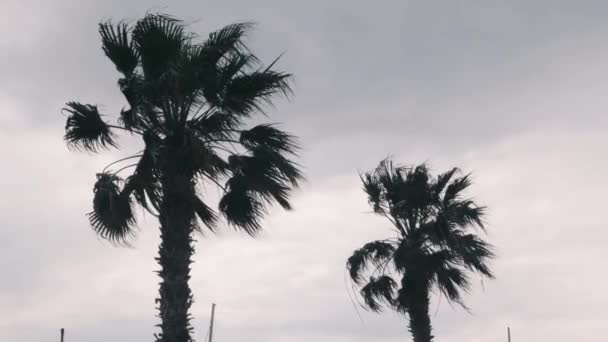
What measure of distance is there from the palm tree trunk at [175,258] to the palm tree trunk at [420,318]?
35.2 ft

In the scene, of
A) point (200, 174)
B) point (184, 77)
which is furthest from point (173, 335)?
point (184, 77)

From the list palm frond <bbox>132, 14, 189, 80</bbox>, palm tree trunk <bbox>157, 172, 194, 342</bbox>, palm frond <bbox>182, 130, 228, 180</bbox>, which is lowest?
palm tree trunk <bbox>157, 172, 194, 342</bbox>

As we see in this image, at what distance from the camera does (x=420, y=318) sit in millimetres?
27469

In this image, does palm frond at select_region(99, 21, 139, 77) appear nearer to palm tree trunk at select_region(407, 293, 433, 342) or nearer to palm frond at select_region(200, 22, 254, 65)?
palm frond at select_region(200, 22, 254, 65)

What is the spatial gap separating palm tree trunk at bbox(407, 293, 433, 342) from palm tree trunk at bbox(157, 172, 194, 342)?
10.7 metres

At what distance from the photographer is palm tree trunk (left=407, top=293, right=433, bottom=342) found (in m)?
27.3

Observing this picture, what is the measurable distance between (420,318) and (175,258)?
11.4m

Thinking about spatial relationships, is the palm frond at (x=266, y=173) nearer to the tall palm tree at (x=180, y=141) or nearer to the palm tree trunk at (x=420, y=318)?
the tall palm tree at (x=180, y=141)

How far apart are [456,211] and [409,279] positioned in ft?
8.50

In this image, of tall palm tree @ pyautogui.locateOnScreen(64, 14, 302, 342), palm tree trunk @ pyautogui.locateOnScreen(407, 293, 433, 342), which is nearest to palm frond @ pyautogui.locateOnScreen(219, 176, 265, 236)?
tall palm tree @ pyautogui.locateOnScreen(64, 14, 302, 342)

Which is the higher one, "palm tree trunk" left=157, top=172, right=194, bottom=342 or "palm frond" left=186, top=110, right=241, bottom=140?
"palm frond" left=186, top=110, right=241, bottom=140

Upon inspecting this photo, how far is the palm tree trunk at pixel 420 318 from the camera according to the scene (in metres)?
27.3

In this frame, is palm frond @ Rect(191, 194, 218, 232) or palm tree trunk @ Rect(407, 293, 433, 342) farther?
palm tree trunk @ Rect(407, 293, 433, 342)

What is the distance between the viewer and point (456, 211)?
92.3 ft
